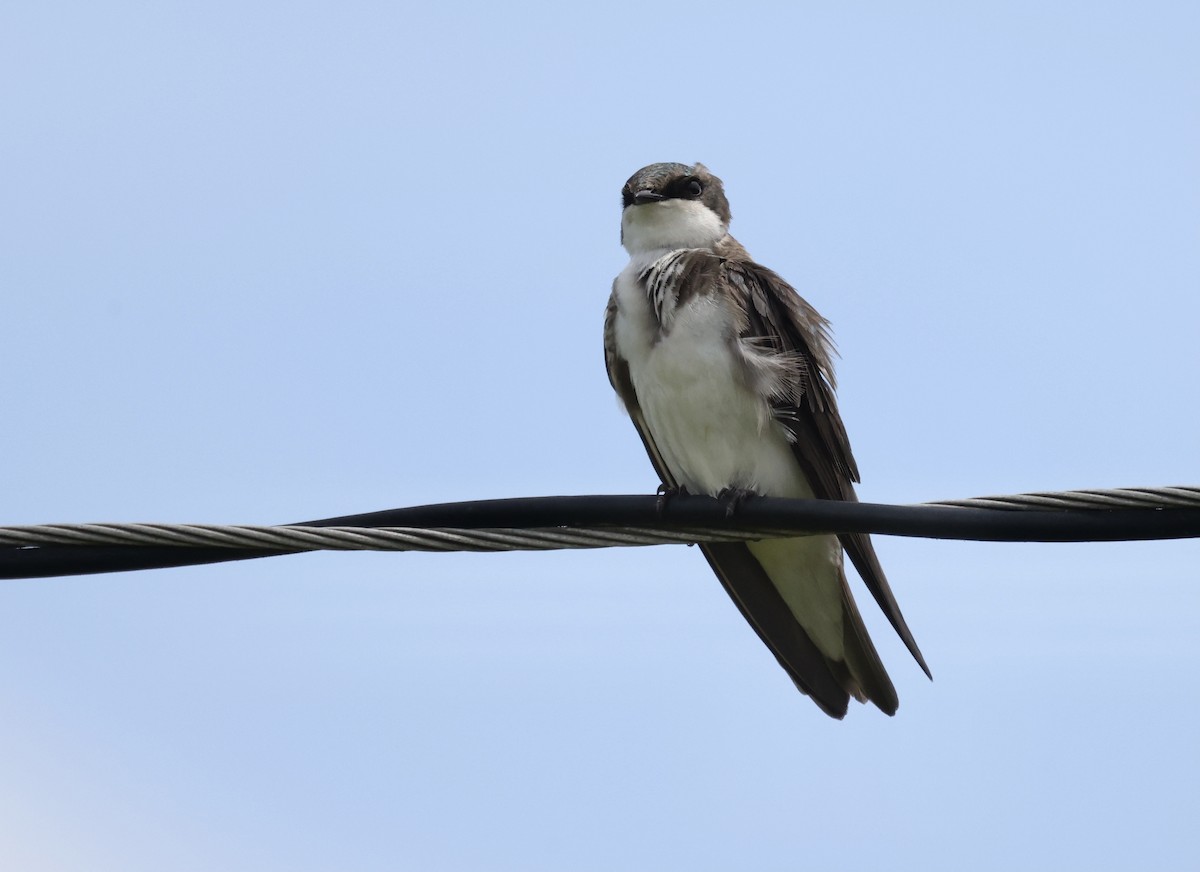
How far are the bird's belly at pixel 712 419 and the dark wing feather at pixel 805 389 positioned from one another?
0.30 feet

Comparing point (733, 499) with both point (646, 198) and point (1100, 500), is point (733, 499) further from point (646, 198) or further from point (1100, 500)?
point (646, 198)

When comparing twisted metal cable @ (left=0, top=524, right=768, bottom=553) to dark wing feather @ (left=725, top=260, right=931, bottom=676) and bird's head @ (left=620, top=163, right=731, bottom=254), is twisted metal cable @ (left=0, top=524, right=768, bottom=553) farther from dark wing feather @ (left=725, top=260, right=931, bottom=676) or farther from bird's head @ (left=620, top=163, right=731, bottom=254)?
bird's head @ (left=620, top=163, right=731, bottom=254)

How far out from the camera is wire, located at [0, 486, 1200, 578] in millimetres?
4223

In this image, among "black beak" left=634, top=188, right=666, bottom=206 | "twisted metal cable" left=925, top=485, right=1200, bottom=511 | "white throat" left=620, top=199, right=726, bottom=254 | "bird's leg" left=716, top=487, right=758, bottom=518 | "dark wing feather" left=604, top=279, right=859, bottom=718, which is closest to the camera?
"twisted metal cable" left=925, top=485, right=1200, bottom=511

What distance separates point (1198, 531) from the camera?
417 cm

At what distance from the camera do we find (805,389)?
6.75 metres

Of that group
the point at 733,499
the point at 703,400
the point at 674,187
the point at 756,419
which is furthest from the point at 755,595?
the point at 674,187

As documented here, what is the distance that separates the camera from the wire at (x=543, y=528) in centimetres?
422

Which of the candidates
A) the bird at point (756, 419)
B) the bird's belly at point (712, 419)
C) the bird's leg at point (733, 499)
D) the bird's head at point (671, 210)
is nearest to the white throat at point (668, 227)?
the bird's head at point (671, 210)

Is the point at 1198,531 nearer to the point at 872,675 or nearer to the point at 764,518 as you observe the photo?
the point at 764,518

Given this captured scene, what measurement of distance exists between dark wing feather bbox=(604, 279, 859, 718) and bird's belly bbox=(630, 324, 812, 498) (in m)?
0.23

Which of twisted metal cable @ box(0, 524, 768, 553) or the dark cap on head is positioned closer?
twisted metal cable @ box(0, 524, 768, 553)

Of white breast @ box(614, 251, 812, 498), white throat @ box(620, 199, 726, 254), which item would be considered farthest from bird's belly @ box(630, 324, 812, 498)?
white throat @ box(620, 199, 726, 254)

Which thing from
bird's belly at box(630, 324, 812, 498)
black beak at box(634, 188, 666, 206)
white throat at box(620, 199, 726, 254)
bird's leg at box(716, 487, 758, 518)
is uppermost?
black beak at box(634, 188, 666, 206)
